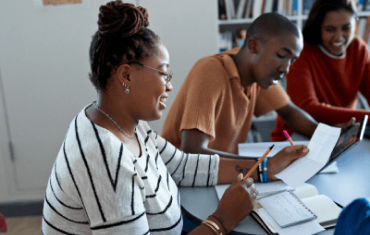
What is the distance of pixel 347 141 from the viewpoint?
3.49 feet

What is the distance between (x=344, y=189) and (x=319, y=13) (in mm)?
1257

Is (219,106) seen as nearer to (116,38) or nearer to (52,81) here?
(116,38)

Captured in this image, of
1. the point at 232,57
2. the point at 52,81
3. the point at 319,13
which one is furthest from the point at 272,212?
the point at 52,81

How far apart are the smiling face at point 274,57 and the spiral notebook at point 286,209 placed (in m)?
0.61

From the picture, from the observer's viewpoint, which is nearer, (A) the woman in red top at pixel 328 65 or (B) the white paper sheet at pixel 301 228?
(B) the white paper sheet at pixel 301 228

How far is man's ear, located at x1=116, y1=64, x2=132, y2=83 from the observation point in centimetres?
79

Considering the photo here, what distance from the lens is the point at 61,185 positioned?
28.7 inches

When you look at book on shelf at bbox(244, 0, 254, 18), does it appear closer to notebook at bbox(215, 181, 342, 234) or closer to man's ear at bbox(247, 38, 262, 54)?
man's ear at bbox(247, 38, 262, 54)

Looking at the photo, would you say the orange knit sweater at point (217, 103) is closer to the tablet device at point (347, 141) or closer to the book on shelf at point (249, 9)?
the tablet device at point (347, 141)

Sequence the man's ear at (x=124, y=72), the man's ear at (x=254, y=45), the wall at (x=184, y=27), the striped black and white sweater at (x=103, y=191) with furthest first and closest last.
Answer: the wall at (x=184, y=27) → the man's ear at (x=254, y=45) → the man's ear at (x=124, y=72) → the striped black and white sweater at (x=103, y=191)

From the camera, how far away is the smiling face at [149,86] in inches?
31.8

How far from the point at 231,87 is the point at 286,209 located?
694 mm

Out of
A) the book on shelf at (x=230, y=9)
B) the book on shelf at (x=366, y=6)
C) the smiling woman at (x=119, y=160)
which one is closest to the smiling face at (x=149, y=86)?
the smiling woman at (x=119, y=160)

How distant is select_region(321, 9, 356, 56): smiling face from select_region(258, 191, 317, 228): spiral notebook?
51.5 inches
